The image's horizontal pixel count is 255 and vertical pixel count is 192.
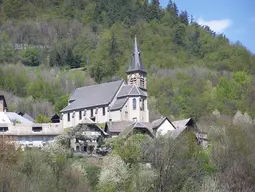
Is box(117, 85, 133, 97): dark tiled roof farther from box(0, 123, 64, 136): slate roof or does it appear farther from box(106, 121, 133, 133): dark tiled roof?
box(0, 123, 64, 136): slate roof

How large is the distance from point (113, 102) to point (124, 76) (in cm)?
3434

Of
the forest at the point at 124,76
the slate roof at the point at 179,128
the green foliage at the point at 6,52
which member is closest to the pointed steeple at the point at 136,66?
the slate roof at the point at 179,128

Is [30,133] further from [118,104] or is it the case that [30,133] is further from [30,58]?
[30,58]

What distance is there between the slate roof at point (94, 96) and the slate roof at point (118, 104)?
0.69m

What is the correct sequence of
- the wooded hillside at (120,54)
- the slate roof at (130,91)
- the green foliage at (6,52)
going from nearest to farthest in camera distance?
the slate roof at (130,91)
the wooded hillside at (120,54)
the green foliage at (6,52)

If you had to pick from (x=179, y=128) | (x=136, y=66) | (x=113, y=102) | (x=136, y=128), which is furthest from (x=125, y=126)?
(x=136, y=66)

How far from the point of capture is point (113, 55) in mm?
111250

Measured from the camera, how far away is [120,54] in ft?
367

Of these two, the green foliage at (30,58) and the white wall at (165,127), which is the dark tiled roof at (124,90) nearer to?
the white wall at (165,127)

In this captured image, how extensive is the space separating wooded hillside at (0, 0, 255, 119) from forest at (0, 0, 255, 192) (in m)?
0.21

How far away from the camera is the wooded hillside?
324 feet

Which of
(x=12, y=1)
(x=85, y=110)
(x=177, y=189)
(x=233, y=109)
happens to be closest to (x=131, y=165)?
(x=177, y=189)

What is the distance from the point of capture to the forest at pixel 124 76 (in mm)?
43688

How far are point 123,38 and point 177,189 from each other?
3167 inches
